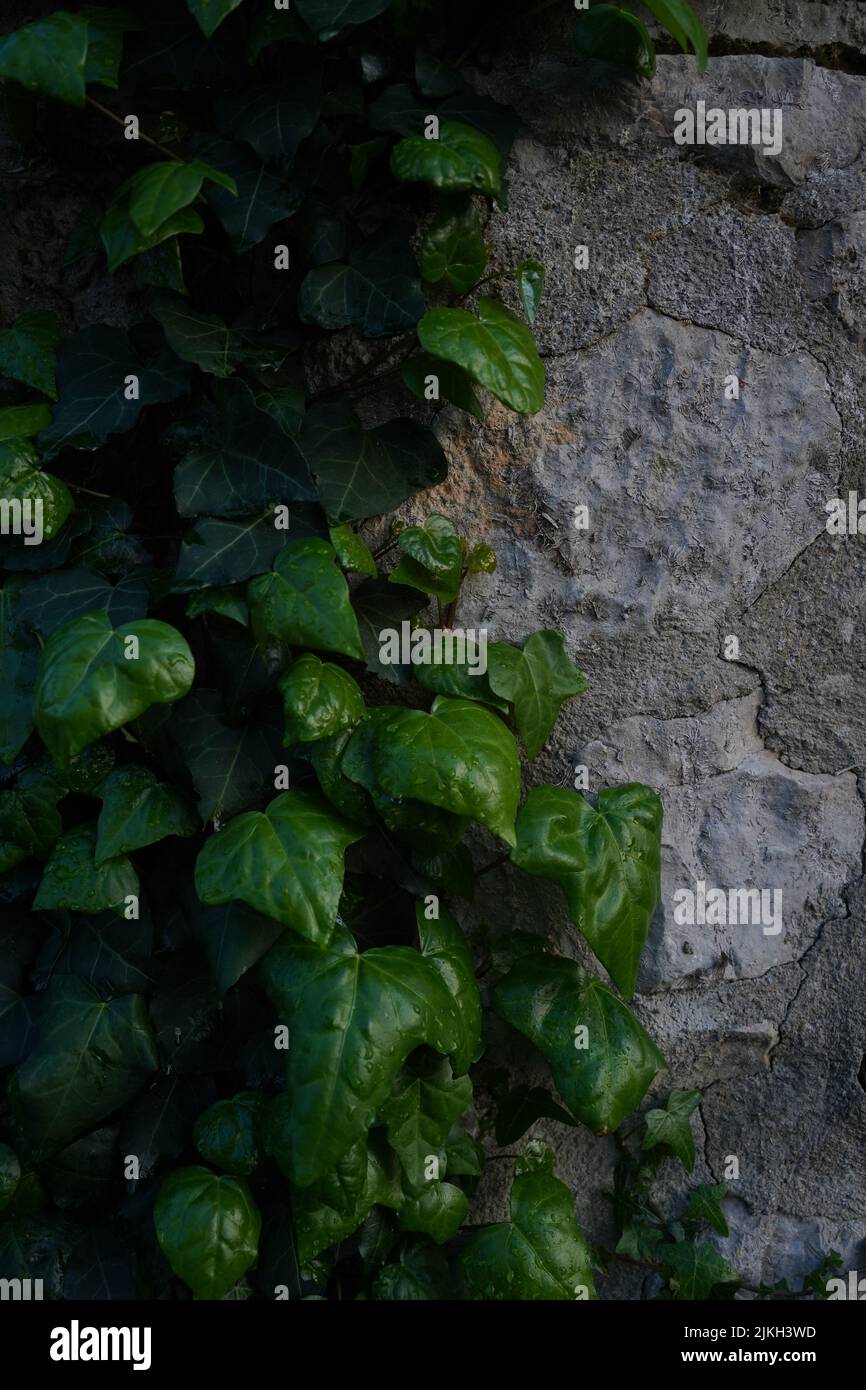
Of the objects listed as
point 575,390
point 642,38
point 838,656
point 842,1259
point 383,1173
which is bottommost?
point 842,1259

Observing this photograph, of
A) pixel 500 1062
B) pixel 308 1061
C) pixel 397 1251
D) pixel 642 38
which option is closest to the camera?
pixel 308 1061

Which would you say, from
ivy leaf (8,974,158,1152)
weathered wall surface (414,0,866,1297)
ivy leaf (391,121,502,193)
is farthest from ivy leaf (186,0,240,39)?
ivy leaf (8,974,158,1152)

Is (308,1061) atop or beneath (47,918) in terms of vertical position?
beneath

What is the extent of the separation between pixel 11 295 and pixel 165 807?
76 centimetres

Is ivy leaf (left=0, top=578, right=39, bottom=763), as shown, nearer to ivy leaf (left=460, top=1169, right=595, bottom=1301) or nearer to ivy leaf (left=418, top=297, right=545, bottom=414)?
ivy leaf (left=418, top=297, right=545, bottom=414)

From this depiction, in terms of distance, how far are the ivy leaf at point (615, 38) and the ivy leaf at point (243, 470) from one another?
2.00 feet

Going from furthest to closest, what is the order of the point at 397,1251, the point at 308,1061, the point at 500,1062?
the point at 500,1062, the point at 397,1251, the point at 308,1061

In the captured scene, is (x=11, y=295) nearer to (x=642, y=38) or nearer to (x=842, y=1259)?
(x=642, y=38)

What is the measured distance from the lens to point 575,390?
4.80ft

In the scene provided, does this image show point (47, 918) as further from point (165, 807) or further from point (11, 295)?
point (11, 295)

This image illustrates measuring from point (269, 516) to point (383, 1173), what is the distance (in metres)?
0.84

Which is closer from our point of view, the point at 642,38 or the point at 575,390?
the point at 642,38

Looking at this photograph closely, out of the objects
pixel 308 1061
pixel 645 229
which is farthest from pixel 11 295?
pixel 308 1061

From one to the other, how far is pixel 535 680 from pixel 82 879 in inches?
24.5
